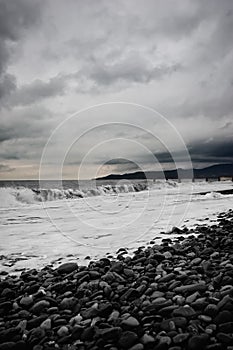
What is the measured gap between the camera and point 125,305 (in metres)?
3.37

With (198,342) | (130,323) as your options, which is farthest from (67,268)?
(198,342)

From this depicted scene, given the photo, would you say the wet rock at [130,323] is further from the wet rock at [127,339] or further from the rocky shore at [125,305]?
the wet rock at [127,339]

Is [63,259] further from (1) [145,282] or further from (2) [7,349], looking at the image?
(2) [7,349]

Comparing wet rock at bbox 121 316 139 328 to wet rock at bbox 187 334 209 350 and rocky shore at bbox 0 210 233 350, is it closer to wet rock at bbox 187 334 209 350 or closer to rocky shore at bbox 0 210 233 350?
rocky shore at bbox 0 210 233 350

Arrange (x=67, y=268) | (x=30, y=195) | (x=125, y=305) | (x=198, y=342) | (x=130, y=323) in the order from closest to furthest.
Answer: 1. (x=198, y=342)
2. (x=130, y=323)
3. (x=125, y=305)
4. (x=67, y=268)
5. (x=30, y=195)

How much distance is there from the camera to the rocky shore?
8.72 feet

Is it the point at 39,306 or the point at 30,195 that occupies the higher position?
the point at 30,195

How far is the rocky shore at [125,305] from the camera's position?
105 inches

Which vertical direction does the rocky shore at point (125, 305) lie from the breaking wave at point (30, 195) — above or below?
below

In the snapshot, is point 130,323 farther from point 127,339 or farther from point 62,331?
point 62,331

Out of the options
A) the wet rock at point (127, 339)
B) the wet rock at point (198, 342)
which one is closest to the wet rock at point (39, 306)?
the wet rock at point (127, 339)

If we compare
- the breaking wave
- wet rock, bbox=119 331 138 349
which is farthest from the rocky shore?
the breaking wave

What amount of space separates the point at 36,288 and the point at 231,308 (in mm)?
2546

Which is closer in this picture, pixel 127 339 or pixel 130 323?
pixel 127 339
